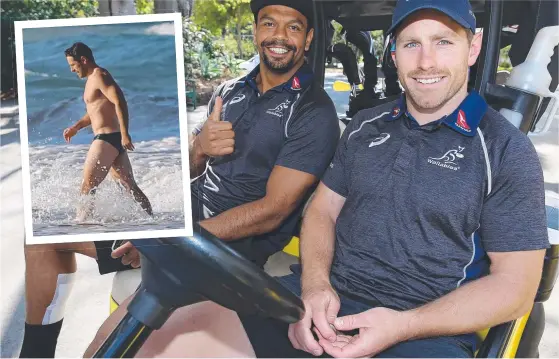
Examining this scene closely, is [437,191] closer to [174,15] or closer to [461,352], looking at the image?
[461,352]

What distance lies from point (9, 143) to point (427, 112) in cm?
86

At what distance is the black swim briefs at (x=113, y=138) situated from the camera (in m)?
0.89

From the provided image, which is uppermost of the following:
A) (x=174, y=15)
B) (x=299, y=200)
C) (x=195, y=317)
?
(x=174, y=15)

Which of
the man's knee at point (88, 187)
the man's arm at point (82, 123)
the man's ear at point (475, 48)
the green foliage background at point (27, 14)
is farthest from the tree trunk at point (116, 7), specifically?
the man's ear at point (475, 48)

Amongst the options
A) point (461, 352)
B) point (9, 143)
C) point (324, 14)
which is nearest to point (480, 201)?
point (461, 352)

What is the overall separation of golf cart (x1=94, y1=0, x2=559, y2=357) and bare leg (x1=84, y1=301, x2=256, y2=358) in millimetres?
46

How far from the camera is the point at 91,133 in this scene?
88 centimetres

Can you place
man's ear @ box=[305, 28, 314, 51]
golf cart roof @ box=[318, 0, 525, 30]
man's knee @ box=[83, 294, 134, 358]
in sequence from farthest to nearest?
golf cart roof @ box=[318, 0, 525, 30], man's ear @ box=[305, 28, 314, 51], man's knee @ box=[83, 294, 134, 358]

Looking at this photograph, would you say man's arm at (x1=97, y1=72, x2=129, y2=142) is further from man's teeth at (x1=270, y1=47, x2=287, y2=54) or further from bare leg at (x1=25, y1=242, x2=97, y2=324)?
man's teeth at (x1=270, y1=47, x2=287, y2=54)

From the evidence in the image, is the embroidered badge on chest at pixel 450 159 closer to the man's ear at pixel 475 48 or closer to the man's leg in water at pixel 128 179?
the man's ear at pixel 475 48

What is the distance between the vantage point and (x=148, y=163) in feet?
2.94

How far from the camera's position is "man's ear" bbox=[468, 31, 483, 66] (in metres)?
1.19

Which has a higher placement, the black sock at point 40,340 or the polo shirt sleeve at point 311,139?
the polo shirt sleeve at point 311,139

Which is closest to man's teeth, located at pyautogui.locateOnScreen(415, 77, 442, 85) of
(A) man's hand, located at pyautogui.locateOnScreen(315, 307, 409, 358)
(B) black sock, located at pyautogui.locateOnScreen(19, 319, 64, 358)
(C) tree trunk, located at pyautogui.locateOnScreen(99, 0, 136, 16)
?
(A) man's hand, located at pyautogui.locateOnScreen(315, 307, 409, 358)
